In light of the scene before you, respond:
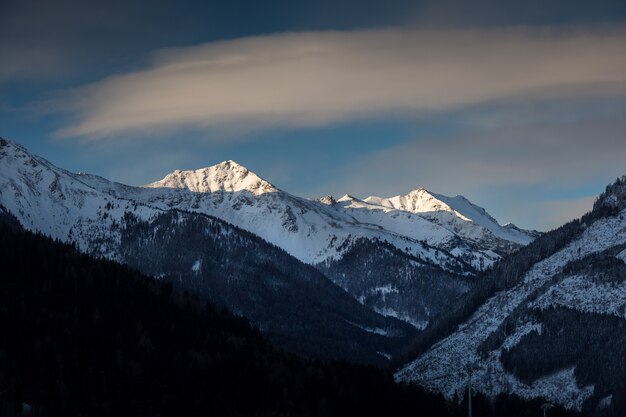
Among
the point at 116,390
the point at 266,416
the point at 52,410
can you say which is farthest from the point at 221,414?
the point at 52,410

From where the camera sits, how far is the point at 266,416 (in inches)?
7849

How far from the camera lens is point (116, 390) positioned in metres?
196

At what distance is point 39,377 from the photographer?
196250mm

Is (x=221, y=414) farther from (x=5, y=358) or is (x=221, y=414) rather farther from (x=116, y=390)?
(x=5, y=358)

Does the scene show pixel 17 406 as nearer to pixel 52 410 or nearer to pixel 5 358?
pixel 52 410

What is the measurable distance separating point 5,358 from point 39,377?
859 centimetres

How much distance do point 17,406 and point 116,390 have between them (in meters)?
24.9


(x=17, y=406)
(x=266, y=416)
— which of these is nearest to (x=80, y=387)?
(x=17, y=406)

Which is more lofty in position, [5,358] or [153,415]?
[5,358]

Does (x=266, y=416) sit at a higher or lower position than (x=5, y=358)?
lower

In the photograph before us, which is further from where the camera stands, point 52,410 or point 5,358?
point 5,358

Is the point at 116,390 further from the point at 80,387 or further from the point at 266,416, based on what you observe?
the point at 266,416

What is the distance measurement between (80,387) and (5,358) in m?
17.4

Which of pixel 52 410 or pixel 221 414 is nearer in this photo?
pixel 52 410
